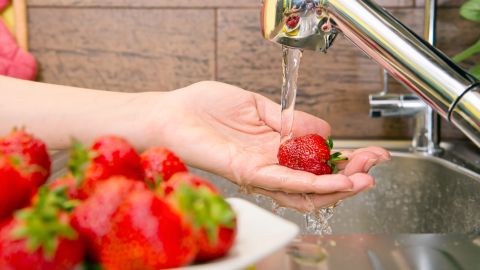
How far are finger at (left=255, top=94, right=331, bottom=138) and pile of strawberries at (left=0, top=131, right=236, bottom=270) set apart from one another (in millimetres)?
642

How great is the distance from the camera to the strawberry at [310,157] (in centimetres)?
89

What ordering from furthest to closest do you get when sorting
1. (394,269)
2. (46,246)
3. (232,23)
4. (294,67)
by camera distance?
(232,23) → (294,67) → (394,269) → (46,246)

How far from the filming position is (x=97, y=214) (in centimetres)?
34

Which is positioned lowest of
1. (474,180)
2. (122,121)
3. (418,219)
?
(418,219)

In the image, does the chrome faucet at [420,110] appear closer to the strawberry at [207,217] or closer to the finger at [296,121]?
the finger at [296,121]

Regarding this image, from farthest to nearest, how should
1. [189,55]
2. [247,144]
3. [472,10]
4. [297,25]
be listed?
[189,55], [472,10], [247,144], [297,25]

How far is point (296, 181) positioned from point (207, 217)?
0.41 m

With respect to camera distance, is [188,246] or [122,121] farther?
Result: [122,121]

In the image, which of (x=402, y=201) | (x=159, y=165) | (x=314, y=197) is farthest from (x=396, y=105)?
(x=159, y=165)

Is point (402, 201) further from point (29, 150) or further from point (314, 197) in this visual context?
point (29, 150)

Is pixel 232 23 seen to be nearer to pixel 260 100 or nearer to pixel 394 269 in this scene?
pixel 260 100

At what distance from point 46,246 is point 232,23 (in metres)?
1.09

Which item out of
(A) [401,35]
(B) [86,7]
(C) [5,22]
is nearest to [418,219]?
(A) [401,35]

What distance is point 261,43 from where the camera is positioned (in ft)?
4.45
